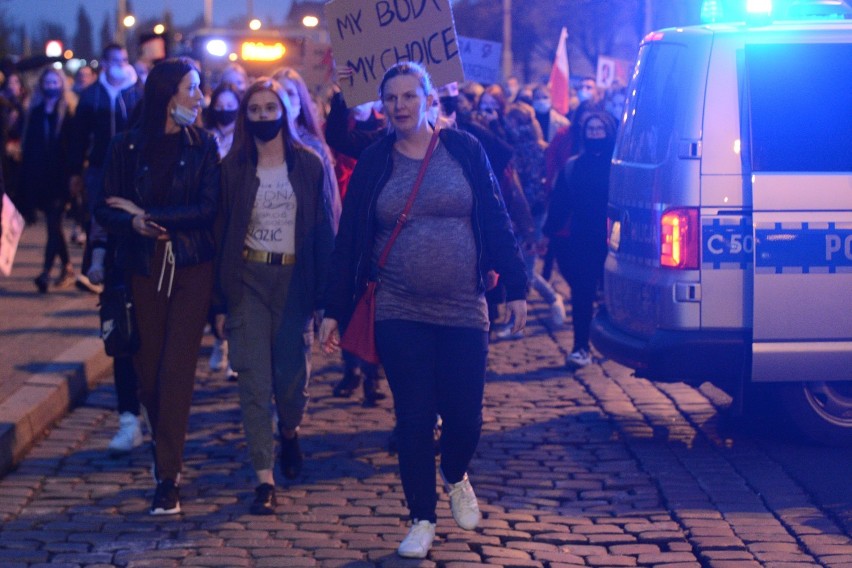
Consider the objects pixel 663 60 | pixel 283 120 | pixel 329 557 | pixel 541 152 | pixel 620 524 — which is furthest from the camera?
pixel 541 152

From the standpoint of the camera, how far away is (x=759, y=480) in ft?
22.8

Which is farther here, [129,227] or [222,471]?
[222,471]

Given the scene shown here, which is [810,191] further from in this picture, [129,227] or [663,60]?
[129,227]

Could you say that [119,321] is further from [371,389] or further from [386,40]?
[371,389]

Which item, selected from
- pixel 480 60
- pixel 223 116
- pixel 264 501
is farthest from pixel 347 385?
pixel 480 60

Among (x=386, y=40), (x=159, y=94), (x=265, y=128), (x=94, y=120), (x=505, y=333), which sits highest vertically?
(x=386, y=40)

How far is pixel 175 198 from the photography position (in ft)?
21.7

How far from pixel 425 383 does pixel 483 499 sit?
3.66 feet

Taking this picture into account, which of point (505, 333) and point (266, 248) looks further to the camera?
point (505, 333)

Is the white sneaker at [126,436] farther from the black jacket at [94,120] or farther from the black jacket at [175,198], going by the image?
the black jacket at [94,120]

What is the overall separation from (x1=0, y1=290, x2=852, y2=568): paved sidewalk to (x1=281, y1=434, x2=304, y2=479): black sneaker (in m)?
0.07

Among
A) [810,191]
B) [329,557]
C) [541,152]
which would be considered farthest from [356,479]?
[541,152]

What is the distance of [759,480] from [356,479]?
180cm

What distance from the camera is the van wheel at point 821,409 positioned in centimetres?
759
